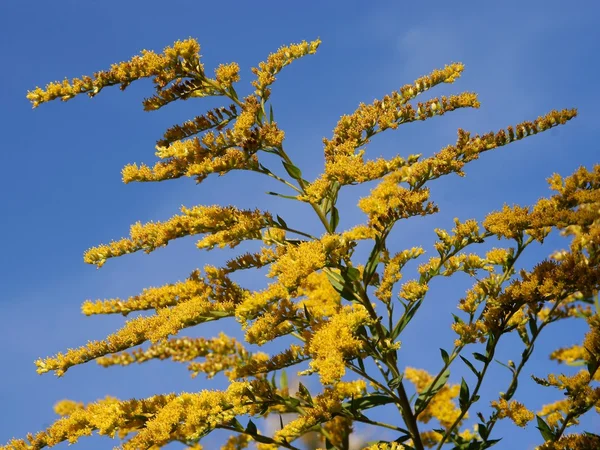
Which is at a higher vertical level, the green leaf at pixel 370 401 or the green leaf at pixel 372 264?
the green leaf at pixel 372 264

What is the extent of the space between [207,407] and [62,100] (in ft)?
10.0

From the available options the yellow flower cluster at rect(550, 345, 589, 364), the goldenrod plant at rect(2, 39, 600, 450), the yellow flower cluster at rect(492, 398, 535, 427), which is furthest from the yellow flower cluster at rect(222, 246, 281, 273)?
the yellow flower cluster at rect(550, 345, 589, 364)

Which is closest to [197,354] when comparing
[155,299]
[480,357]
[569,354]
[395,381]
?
[155,299]

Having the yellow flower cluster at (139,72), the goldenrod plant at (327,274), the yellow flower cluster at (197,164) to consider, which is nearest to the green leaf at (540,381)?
the goldenrod plant at (327,274)

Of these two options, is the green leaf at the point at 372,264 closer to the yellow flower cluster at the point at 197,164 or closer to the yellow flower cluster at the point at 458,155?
the yellow flower cluster at the point at 458,155

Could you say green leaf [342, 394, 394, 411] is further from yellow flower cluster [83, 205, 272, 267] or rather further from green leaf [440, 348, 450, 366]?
yellow flower cluster [83, 205, 272, 267]

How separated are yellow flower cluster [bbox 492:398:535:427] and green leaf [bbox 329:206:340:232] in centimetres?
228

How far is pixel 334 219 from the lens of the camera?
20.6 ft

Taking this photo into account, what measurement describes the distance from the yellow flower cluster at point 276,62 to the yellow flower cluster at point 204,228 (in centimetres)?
120

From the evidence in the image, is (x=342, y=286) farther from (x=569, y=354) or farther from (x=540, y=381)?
(x=569, y=354)

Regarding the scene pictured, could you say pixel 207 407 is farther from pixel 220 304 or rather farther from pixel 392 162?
pixel 392 162

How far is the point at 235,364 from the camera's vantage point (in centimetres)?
686

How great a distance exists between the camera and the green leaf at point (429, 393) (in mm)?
6281

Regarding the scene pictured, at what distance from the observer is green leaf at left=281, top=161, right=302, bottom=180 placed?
20.6 ft
